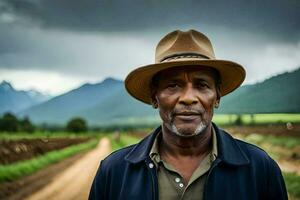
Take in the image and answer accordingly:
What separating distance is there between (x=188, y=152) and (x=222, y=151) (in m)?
0.13

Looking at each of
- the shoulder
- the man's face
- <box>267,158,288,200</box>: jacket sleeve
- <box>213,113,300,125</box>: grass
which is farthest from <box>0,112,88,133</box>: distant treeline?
<box>267,158,288,200</box>: jacket sleeve

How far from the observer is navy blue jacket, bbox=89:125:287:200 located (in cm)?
168

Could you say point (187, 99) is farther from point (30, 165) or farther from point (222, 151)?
point (30, 165)

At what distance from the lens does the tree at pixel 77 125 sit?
299 inches

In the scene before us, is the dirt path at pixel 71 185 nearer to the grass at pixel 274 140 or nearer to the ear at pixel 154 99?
the grass at pixel 274 140

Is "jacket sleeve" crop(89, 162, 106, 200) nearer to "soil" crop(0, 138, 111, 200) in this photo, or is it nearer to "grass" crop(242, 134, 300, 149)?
"grass" crop(242, 134, 300, 149)

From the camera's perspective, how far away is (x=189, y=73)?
179cm

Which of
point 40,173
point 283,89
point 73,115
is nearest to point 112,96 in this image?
point 40,173

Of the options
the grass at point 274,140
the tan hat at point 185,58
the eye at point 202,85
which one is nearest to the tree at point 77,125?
the grass at point 274,140

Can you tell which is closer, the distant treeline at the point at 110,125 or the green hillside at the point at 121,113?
the distant treeline at the point at 110,125

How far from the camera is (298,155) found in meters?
5.47

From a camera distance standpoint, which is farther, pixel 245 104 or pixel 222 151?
pixel 245 104

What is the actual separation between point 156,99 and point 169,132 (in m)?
0.15

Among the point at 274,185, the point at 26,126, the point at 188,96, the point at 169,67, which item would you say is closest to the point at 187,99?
the point at 188,96
